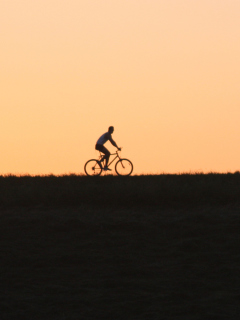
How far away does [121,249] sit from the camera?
1566 centimetres

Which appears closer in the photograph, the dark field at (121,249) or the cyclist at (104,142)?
the dark field at (121,249)

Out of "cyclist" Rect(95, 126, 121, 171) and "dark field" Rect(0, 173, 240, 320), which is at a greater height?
"cyclist" Rect(95, 126, 121, 171)

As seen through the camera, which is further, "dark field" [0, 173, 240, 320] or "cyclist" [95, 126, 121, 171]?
"cyclist" [95, 126, 121, 171]

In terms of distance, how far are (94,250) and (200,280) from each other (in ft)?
9.93

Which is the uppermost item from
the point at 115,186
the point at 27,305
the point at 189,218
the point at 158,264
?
the point at 115,186

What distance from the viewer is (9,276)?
13805 millimetres

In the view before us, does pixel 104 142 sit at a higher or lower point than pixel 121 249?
higher

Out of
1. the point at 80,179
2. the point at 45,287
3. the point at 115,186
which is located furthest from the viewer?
the point at 80,179

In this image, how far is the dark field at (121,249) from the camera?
1209 centimetres

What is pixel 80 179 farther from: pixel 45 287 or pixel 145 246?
pixel 45 287

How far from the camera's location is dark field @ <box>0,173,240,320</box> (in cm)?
1209

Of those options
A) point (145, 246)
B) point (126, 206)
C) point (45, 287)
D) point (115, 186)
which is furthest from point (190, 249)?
point (115, 186)

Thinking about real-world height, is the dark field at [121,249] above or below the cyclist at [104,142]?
below

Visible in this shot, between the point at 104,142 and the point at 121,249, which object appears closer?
the point at 121,249
